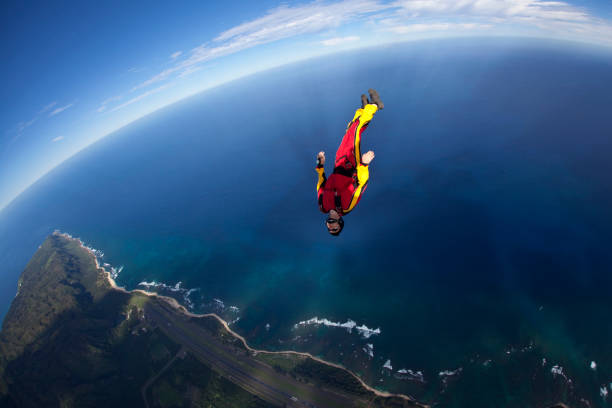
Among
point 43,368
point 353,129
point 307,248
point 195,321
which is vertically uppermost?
point 307,248

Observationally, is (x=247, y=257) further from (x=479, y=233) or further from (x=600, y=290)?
(x=600, y=290)

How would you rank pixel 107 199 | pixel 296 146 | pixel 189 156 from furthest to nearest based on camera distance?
pixel 189 156 < pixel 107 199 < pixel 296 146

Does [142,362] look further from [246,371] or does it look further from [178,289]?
[246,371]

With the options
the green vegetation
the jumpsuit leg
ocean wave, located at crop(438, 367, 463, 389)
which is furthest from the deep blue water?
the jumpsuit leg

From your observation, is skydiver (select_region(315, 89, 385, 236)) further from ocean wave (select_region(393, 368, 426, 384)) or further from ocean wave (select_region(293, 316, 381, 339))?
ocean wave (select_region(293, 316, 381, 339))

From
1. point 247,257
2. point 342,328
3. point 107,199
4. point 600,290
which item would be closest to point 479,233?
point 600,290

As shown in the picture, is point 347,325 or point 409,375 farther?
point 347,325

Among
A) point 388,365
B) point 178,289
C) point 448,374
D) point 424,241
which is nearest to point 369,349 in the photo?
point 388,365
